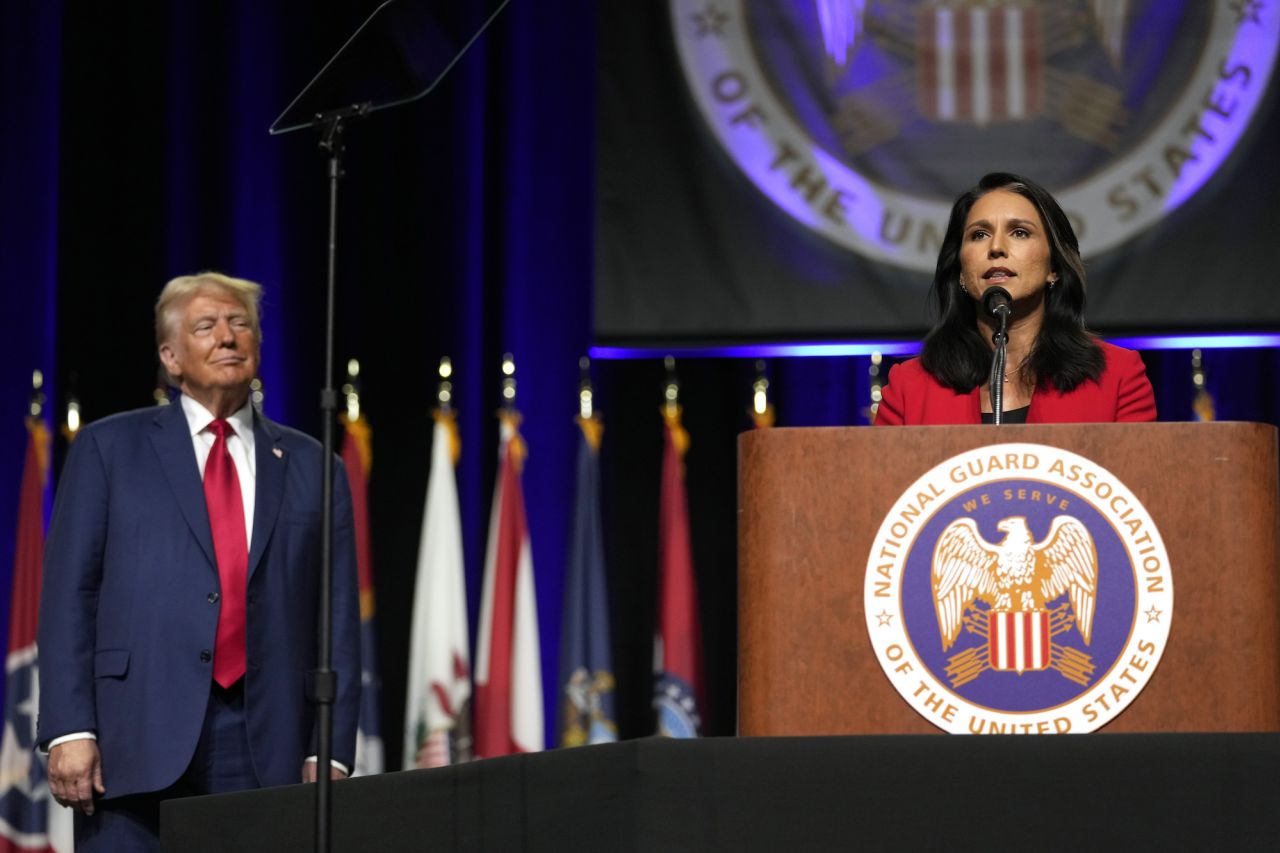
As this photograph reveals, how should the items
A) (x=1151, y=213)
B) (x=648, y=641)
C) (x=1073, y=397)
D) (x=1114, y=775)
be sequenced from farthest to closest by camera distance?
(x=648, y=641) → (x=1151, y=213) → (x=1073, y=397) → (x=1114, y=775)

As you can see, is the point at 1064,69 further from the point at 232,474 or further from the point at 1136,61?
the point at 232,474

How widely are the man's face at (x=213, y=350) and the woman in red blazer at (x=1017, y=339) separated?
1312mm

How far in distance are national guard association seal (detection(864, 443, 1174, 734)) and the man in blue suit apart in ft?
4.92

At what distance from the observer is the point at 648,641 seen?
5.45 metres

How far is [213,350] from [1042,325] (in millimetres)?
1558

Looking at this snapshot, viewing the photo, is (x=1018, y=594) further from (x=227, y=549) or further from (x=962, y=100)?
(x=962, y=100)

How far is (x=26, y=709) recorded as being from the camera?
5.08 m

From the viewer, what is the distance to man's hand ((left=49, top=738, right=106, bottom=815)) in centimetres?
290

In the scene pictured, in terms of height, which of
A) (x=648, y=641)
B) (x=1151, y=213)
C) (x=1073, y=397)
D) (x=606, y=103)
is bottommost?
(x=648, y=641)

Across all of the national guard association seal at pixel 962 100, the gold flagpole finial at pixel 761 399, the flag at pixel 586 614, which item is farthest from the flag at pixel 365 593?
the national guard association seal at pixel 962 100

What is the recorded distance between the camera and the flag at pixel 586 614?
5156 millimetres

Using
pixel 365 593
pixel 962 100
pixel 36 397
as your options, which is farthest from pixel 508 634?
pixel 962 100

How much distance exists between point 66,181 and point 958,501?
4.66m

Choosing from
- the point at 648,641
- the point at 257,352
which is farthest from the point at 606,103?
the point at 257,352
